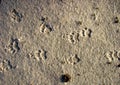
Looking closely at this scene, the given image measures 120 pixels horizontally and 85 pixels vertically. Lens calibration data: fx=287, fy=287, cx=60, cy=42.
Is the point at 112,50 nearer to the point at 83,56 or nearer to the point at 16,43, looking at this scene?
the point at 83,56

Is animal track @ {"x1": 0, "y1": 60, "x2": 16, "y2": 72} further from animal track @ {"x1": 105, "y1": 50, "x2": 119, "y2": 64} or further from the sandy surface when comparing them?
animal track @ {"x1": 105, "y1": 50, "x2": 119, "y2": 64}

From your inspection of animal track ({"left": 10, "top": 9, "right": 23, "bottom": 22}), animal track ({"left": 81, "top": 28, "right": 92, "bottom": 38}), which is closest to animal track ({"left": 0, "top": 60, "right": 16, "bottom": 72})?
animal track ({"left": 10, "top": 9, "right": 23, "bottom": 22})

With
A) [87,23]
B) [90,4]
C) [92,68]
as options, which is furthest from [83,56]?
[90,4]

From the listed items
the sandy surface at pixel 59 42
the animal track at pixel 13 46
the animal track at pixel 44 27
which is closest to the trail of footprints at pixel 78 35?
the sandy surface at pixel 59 42

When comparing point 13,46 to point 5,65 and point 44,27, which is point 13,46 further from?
point 44,27

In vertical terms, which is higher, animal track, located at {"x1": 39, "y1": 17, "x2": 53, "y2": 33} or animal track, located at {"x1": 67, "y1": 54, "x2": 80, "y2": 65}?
animal track, located at {"x1": 39, "y1": 17, "x2": 53, "y2": 33}

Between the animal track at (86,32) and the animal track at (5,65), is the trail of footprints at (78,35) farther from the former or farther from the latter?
the animal track at (5,65)

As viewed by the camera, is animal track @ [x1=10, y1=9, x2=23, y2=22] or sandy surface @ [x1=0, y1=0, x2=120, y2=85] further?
animal track @ [x1=10, y1=9, x2=23, y2=22]
